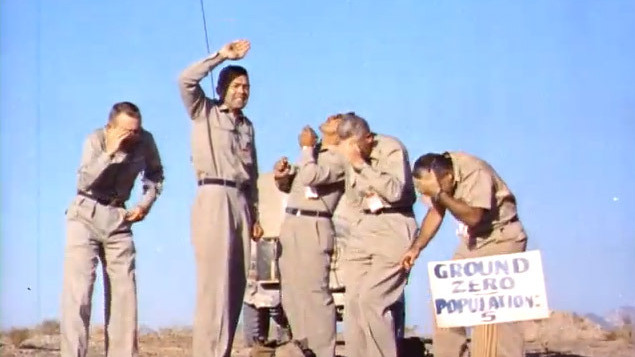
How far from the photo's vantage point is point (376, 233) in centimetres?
919

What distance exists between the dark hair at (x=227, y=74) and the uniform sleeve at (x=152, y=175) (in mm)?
616

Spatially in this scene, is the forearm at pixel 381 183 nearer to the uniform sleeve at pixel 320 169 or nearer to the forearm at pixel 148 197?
the uniform sleeve at pixel 320 169

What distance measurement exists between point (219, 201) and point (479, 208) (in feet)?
5.32

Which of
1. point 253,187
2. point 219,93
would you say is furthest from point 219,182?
point 219,93

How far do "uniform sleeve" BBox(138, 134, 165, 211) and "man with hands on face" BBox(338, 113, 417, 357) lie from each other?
1235 mm

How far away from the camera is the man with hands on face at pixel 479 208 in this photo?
8.30 meters

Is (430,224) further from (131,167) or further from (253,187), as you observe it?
(131,167)

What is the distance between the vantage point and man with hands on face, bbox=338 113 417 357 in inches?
Result: 356

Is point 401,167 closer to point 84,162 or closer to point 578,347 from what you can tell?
point 84,162

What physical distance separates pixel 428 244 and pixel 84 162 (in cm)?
227

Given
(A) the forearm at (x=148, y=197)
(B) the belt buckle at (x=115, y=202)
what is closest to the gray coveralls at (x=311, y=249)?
(A) the forearm at (x=148, y=197)

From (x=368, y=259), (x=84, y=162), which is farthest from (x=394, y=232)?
(x=84, y=162)

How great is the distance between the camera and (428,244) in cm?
884

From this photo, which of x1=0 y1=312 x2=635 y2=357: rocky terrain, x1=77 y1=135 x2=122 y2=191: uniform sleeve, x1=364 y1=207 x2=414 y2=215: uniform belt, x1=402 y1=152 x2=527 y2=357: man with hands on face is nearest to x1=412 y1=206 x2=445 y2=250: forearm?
x1=402 y1=152 x2=527 y2=357: man with hands on face
